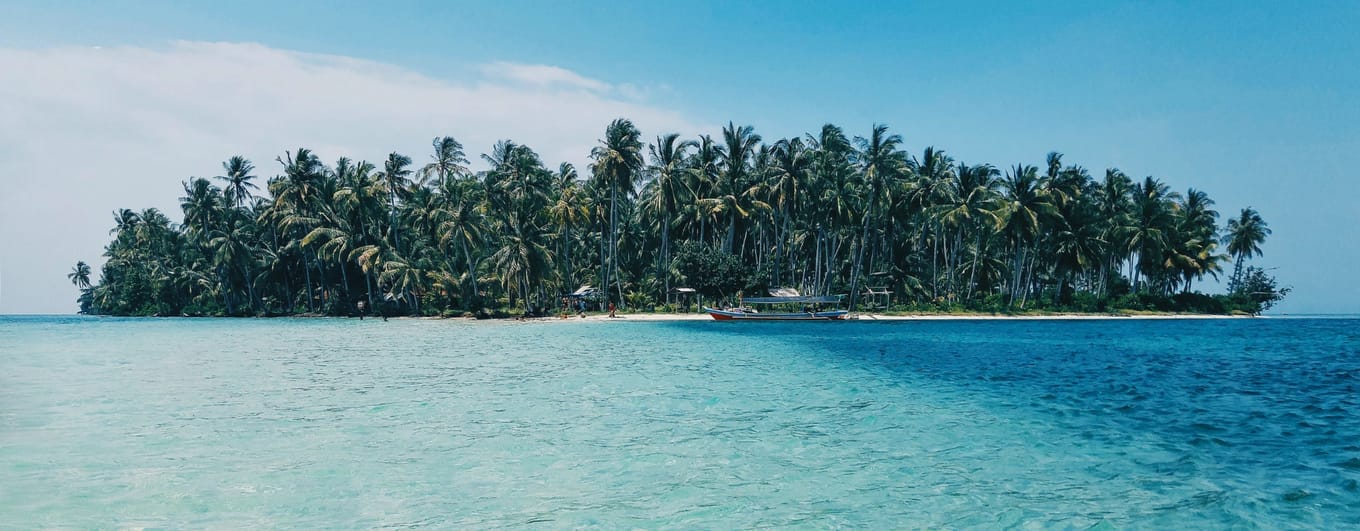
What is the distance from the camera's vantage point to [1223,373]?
1947cm

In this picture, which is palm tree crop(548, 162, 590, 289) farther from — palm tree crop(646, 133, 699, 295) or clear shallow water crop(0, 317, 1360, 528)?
clear shallow water crop(0, 317, 1360, 528)

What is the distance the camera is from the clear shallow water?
6.98 metres

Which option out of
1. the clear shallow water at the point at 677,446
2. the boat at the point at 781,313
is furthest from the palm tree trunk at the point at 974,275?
the clear shallow water at the point at 677,446

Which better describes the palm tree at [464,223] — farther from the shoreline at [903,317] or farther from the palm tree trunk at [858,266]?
the palm tree trunk at [858,266]

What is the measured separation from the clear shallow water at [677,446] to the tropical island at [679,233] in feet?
123

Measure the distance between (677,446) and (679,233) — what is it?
190 feet

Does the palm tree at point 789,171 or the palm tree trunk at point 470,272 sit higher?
the palm tree at point 789,171

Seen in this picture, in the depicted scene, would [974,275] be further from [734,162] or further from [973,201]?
[734,162]

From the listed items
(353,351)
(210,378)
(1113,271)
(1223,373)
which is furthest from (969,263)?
(210,378)

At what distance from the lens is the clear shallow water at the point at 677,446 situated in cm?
698

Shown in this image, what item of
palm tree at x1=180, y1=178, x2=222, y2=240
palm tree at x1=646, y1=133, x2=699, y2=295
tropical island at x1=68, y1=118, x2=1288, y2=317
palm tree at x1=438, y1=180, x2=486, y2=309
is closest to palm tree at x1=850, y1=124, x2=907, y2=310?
tropical island at x1=68, y1=118, x2=1288, y2=317

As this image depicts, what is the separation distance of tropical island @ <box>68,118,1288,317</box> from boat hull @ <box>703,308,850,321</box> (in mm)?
3365

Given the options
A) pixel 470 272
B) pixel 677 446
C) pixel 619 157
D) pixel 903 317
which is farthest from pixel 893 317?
pixel 677 446

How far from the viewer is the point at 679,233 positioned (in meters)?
67.4
